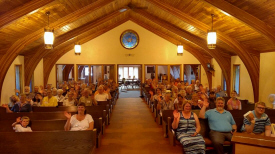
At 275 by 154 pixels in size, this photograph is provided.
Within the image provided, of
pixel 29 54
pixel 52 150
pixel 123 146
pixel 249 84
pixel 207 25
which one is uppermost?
pixel 207 25

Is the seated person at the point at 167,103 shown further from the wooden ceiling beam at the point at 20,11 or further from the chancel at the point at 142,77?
the wooden ceiling beam at the point at 20,11

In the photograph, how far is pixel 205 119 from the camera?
181 inches

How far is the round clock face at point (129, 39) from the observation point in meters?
13.0

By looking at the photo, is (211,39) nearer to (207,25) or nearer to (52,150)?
(207,25)

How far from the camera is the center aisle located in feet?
16.1

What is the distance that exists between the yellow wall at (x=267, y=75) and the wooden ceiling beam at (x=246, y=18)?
5.41 ft

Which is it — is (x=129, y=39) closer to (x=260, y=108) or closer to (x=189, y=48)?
(x=189, y=48)

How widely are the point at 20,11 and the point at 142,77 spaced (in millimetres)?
8914

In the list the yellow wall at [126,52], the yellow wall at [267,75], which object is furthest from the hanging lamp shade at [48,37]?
the yellow wall at [126,52]

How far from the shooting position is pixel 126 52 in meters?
13.1

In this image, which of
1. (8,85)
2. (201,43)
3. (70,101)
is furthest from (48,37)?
(201,43)

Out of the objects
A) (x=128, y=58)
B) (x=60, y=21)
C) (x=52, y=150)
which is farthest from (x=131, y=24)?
(x=52, y=150)

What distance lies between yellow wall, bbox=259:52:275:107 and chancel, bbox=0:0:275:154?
0.10 feet

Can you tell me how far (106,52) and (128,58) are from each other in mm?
1207
